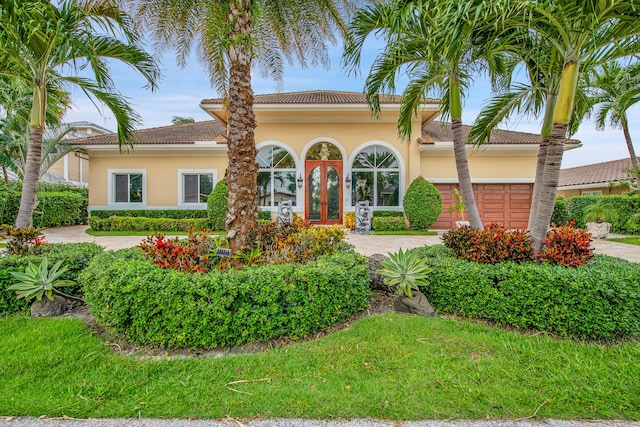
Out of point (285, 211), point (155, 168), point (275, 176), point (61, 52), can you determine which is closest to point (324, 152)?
point (275, 176)

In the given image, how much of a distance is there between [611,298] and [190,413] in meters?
4.89

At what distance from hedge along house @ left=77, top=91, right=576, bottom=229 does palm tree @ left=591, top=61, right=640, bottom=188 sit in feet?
9.14

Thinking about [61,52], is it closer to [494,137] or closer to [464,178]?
[464,178]

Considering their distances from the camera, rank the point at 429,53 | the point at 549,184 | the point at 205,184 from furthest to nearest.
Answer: the point at 205,184 → the point at 549,184 → the point at 429,53

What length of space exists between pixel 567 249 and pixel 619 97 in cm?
1248

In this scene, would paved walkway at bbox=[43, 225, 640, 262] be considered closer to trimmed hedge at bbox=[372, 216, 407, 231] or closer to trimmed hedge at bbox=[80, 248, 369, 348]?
trimmed hedge at bbox=[372, 216, 407, 231]

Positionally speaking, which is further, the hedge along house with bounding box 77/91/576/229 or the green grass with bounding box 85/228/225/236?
the hedge along house with bounding box 77/91/576/229

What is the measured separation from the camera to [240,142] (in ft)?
17.9

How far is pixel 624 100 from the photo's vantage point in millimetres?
12266

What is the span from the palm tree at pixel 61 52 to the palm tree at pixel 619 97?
1430 centimetres

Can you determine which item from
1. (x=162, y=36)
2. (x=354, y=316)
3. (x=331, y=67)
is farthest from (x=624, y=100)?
(x=162, y=36)

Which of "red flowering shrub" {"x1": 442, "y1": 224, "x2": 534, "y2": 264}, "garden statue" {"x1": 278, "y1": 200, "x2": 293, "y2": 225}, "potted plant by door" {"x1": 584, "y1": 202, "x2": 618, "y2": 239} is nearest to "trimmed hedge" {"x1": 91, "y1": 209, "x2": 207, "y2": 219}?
"garden statue" {"x1": 278, "y1": 200, "x2": 293, "y2": 225}

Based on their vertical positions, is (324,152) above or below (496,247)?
above

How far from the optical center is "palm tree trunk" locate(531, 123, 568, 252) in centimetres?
486
